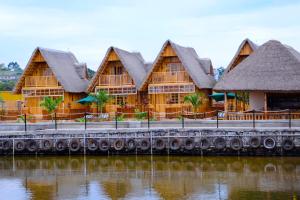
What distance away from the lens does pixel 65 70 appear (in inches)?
1804

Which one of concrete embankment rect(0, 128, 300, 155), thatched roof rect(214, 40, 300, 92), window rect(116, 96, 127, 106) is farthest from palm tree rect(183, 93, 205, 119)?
concrete embankment rect(0, 128, 300, 155)

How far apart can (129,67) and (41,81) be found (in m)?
8.02

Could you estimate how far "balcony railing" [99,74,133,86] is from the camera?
44.0 m

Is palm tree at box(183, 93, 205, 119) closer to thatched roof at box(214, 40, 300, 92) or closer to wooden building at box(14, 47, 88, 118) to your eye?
thatched roof at box(214, 40, 300, 92)

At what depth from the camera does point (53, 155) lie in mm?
28812

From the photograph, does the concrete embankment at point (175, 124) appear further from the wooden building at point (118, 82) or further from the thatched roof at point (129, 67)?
the wooden building at point (118, 82)

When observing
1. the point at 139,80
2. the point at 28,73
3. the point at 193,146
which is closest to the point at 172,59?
the point at 139,80

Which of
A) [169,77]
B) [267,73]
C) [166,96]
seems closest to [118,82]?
[166,96]

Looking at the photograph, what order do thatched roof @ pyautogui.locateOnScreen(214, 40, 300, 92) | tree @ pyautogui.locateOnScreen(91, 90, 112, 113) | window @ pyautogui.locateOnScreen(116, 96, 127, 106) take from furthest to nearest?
window @ pyautogui.locateOnScreen(116, 96, 127, 106)
tree @ pyautogui.locateOnScreen(91, 90, 112, 113)
thatched roof @ pyautogui.locateOnScreen(214, 40, 300, 92)

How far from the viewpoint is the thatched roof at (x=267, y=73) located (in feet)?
108

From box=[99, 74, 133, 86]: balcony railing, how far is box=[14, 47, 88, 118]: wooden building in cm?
245

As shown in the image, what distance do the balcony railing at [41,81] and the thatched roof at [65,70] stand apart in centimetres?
48

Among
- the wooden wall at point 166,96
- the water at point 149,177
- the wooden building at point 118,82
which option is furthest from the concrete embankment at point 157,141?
the wooden building at point 118,82

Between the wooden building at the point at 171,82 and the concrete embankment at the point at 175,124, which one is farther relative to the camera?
the wooden building at the point at 171,82
